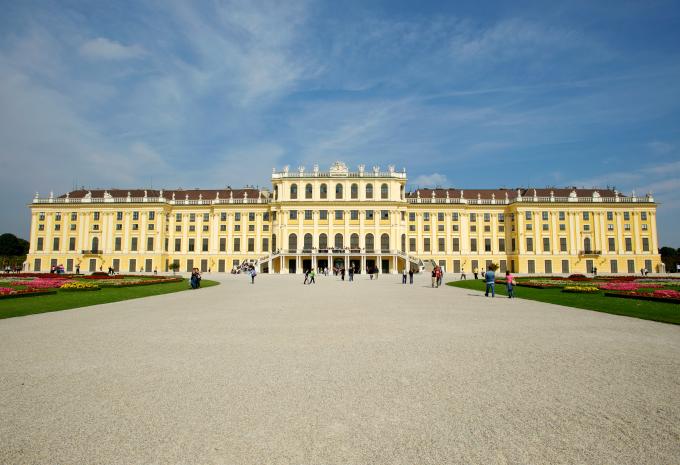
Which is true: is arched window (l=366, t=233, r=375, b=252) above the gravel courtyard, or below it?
above

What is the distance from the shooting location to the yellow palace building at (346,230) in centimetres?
6838

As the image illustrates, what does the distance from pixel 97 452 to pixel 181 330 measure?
7.60 m

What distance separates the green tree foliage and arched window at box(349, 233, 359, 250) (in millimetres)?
92198

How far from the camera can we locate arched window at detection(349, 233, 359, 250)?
6875cm

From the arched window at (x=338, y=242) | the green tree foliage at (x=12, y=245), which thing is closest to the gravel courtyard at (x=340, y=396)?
the arched window at (x=338, y=242)

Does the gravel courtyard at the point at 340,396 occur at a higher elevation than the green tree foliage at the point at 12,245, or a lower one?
lower

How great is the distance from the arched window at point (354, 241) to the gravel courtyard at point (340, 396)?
56.9 metres

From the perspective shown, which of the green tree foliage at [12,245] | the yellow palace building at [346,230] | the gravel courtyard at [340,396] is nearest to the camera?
the gravel courtyard at [340,396]

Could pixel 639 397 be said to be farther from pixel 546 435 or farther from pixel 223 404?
pixel 223 404

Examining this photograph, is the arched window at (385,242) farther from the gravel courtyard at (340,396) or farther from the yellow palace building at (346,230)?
the gravel courtyard at (340,396)

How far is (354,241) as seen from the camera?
226 feet

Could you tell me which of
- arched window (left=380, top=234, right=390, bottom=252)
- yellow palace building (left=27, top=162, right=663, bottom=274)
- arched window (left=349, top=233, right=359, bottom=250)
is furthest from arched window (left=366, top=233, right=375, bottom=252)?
arched window (left=349, top=233, right=359, bottom=250)

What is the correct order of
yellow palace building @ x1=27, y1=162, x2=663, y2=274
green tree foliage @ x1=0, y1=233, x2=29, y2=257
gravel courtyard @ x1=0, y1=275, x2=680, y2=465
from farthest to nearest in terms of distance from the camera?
green tree foliage @ x1=0, y1=233, x2=29, y2=257
yellow palace building @ x1=27, y1=162, x2=663, y2=274
gravel courtyard @ x1=0, y1=275, x2=680, y2=465

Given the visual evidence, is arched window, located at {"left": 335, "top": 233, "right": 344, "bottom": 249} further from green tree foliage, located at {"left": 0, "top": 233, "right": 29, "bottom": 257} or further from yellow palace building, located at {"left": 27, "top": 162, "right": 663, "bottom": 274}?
green tree foliage, located at {"left": 0, "top": 233, "right": 29, "bottom": 257}
